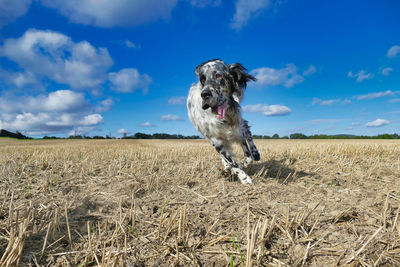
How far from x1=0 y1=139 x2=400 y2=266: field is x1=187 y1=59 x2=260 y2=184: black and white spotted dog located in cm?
63

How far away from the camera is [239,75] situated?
4.38 metres

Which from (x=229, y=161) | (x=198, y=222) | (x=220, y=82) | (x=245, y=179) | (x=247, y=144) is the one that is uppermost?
(x=220, y=82)

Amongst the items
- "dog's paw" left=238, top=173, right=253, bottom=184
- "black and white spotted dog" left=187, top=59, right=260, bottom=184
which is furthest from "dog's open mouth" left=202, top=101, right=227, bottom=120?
"dog's paw" left=238, top=173, right=253, bottom=184

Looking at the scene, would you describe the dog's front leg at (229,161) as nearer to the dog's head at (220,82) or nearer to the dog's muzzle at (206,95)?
the dog's head at (220,82)

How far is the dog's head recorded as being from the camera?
385 centimetres

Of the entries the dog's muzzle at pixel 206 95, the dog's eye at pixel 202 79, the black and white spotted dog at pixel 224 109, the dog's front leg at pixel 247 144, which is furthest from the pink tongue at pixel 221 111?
the dog's front leg at pixel 247 144

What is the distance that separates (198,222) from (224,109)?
2.16m

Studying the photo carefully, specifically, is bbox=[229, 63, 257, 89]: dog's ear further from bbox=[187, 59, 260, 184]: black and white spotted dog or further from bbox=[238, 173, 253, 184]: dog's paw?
bbox=[238, 173, 253, 184]: dog's paw

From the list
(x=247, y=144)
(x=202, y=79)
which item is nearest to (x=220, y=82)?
(x=202, y=79)

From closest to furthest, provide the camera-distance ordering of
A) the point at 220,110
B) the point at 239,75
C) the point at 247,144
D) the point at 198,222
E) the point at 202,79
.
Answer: the point at 198,222 < the point at 220,110 < the point at 202,79 < the point at 239,75 < the point at 247,144

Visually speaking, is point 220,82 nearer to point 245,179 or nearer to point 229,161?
point 229,161

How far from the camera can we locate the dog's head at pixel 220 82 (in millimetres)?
3850

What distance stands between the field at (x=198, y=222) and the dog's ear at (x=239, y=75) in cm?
177

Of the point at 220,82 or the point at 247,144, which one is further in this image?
the point at 247,144
